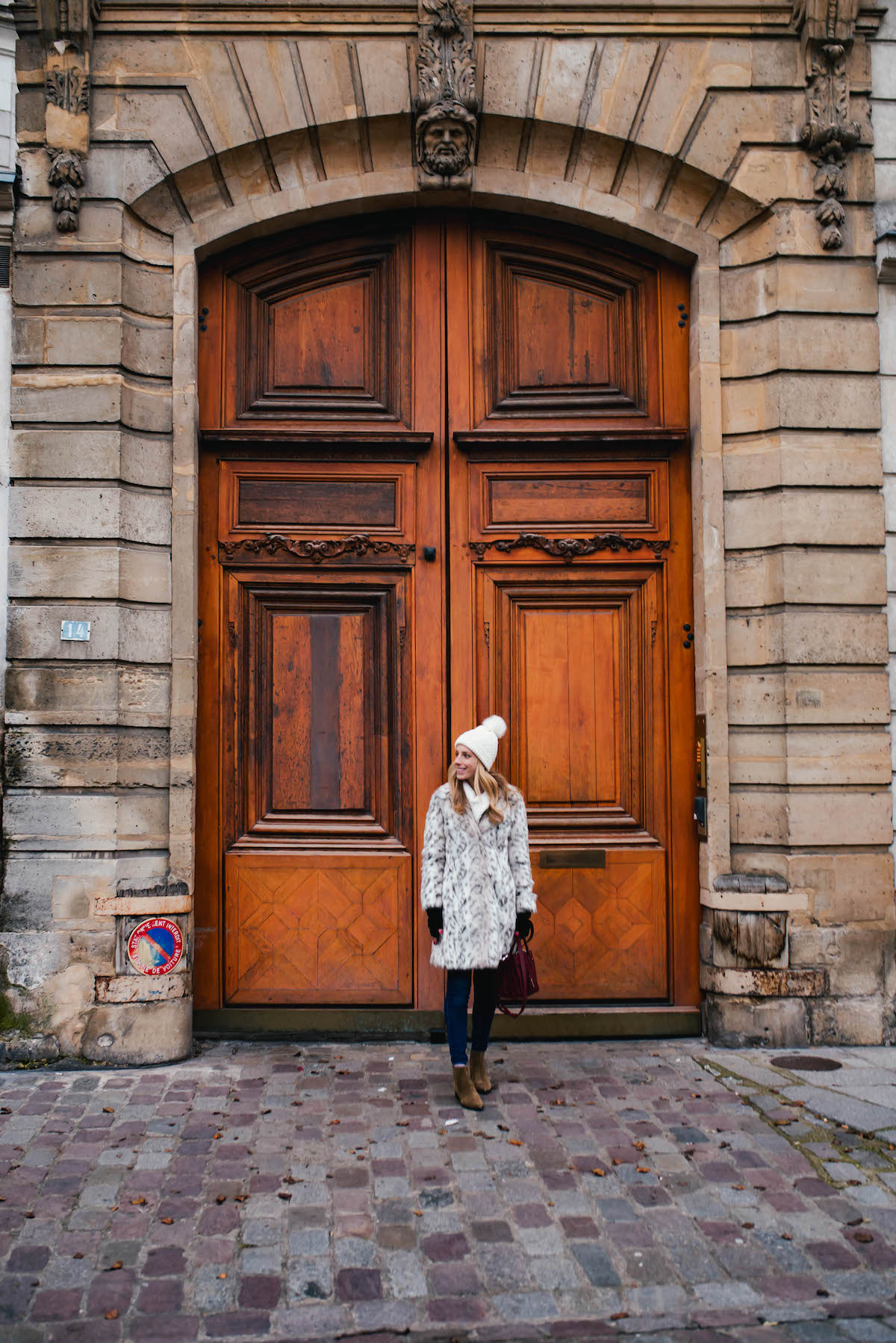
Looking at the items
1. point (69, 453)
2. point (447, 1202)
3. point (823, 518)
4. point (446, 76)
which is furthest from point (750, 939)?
point (446, 76)

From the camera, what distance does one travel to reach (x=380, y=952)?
547 cm

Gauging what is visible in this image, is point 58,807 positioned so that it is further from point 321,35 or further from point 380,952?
point 321,35

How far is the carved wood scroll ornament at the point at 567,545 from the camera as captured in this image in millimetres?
5613

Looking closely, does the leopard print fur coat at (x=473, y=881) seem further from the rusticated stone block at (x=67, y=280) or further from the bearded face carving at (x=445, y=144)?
the bearded face carving at (x=445, y=144)

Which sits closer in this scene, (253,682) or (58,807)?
(58,807)

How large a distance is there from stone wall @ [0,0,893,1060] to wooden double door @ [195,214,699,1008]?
0.78 ft

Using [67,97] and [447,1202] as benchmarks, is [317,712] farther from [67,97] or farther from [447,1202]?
[67,97]

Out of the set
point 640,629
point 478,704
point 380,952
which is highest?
point 640,629

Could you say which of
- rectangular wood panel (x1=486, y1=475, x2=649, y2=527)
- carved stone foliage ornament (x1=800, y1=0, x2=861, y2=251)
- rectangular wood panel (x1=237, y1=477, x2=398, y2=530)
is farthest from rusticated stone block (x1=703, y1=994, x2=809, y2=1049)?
carved stone foliage ornament (x1=800, y1=0, x2=861, y2=251)

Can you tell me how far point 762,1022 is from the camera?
5207 millimetres

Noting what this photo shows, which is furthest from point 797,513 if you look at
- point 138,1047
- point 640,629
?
point 138,1047

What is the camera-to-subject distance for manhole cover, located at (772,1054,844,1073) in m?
4.84

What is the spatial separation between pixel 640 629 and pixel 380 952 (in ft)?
7.57

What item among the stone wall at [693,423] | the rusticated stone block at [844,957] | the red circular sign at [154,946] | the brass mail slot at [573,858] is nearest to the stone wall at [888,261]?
the stone wall at [693,423]
